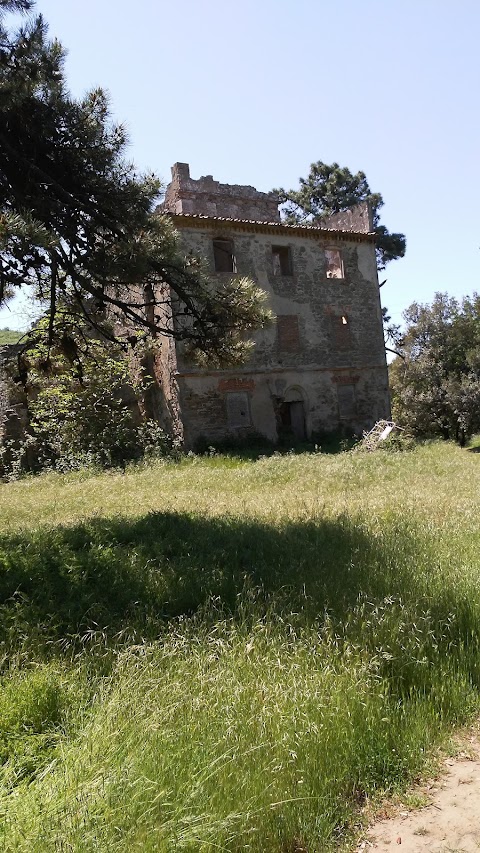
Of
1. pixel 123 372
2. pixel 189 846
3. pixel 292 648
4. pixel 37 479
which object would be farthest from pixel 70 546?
pixel 123 372

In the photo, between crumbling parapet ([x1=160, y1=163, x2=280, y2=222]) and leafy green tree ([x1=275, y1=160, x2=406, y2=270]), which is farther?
leafy green tree ([x1=275, y1=160, x2=406, y2=270])

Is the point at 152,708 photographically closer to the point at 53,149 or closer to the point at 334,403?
the point at 53,149

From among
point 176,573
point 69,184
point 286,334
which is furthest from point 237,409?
point 176,573

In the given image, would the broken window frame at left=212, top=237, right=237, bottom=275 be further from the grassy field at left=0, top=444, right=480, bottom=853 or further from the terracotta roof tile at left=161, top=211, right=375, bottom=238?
the grassy field at left=0, top=444, right=480, bottom=853

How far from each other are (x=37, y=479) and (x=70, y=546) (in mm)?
10070

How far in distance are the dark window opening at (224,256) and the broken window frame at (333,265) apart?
4118 mm

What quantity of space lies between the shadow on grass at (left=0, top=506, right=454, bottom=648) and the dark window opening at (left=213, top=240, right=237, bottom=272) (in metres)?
15.1

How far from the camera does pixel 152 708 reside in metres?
3.31

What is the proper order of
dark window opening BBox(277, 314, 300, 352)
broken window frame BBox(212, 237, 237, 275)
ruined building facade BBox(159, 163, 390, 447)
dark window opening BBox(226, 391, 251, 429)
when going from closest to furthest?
ruined building facade BBox(159, 163, 390, 447) < dark window opening BBox(226, 391, 251, 429) < broken window frame BBox(212, 237, 237, 275) < dark window opening BBox(277, 314, 300, 352)

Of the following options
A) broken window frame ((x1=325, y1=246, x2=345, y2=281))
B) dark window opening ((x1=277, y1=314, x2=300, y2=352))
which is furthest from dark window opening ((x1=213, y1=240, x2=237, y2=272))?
broken window frame ((x1=325, y1=246, x2=345, y2=281))

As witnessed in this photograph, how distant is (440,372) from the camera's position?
88.5 ft

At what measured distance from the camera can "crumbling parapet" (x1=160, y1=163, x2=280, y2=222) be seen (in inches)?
931

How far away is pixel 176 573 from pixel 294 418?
54.9 feet

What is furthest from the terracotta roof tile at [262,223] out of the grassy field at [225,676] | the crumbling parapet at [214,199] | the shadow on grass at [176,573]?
the grassy field at [225,676]
